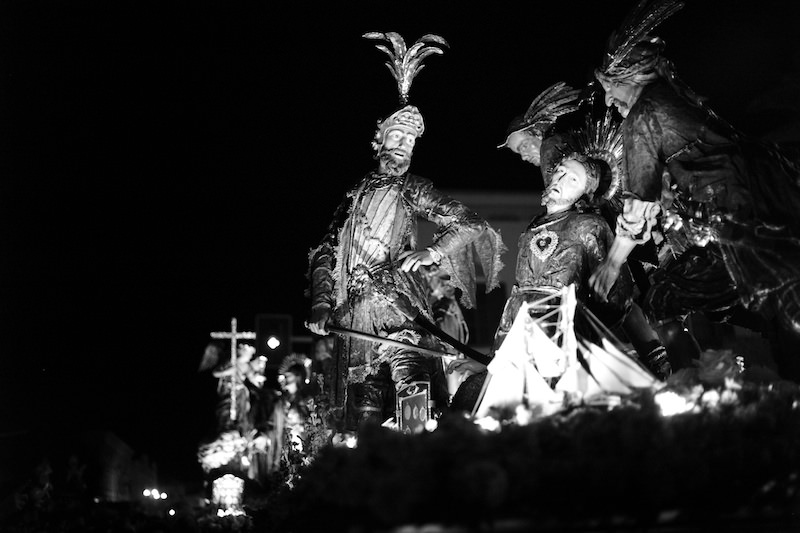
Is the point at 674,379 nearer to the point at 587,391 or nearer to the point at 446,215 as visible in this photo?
the point at 587,391

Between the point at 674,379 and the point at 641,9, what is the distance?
3197 millimetres

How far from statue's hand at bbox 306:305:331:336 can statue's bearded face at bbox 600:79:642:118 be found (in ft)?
10.3

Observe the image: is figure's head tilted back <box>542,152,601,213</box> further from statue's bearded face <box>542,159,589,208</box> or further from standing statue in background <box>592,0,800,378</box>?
standing statue in background <box>592,0,800,378</box>

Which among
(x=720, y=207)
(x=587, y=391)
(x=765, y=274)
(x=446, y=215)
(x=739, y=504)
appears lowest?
(x=739, y=504)

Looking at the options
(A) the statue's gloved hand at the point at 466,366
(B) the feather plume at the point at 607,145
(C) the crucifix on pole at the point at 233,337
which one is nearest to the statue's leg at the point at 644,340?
(B) the feather plume at the point at 607,145

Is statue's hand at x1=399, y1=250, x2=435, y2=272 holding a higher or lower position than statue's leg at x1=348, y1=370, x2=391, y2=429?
higher

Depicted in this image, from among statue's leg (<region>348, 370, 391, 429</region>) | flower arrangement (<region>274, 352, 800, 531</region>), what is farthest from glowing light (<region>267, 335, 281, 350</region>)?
flower arrangement (<region>274, 352, 800, 531</region>)

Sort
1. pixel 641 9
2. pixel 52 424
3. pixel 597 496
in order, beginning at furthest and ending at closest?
pixel 52 424
pixel 641 9
pixel 597 496

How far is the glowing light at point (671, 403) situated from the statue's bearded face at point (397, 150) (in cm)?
404

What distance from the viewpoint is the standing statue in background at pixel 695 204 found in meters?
6.12

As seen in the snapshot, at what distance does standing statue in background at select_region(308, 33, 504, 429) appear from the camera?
8109mm

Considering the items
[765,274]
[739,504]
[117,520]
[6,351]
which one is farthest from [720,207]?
[6,351]

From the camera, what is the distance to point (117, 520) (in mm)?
8180

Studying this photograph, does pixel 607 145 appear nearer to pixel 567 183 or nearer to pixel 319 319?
pixel 567 183
